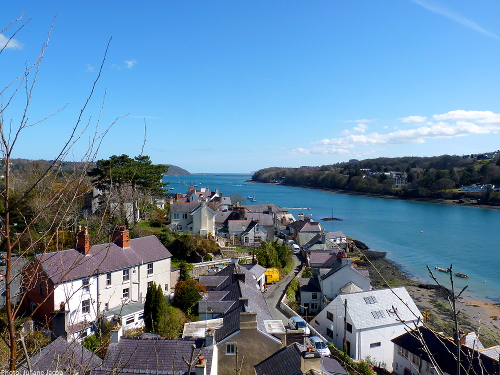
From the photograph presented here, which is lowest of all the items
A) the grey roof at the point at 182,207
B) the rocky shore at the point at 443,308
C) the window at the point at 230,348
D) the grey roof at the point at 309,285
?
the rocky shore at the point at 443,308

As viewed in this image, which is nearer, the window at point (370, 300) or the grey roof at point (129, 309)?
the grey roof at point (129, 309)

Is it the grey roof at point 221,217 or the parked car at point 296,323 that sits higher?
the grey roof at point 221,217

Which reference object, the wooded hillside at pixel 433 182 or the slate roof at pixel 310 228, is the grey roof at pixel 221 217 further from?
the wooded hillside at pixel 433 182

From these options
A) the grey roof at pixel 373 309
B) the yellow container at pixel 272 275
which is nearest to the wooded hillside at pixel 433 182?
the yellow container at pixel 272 275

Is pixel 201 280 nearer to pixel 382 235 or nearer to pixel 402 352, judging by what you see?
pixel 402 352

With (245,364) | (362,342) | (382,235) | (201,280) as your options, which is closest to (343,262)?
(362,342)

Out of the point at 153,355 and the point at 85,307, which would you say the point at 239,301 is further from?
the point at 85,307

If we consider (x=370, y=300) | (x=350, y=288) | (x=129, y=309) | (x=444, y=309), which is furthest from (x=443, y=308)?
(x=129, y=309)
